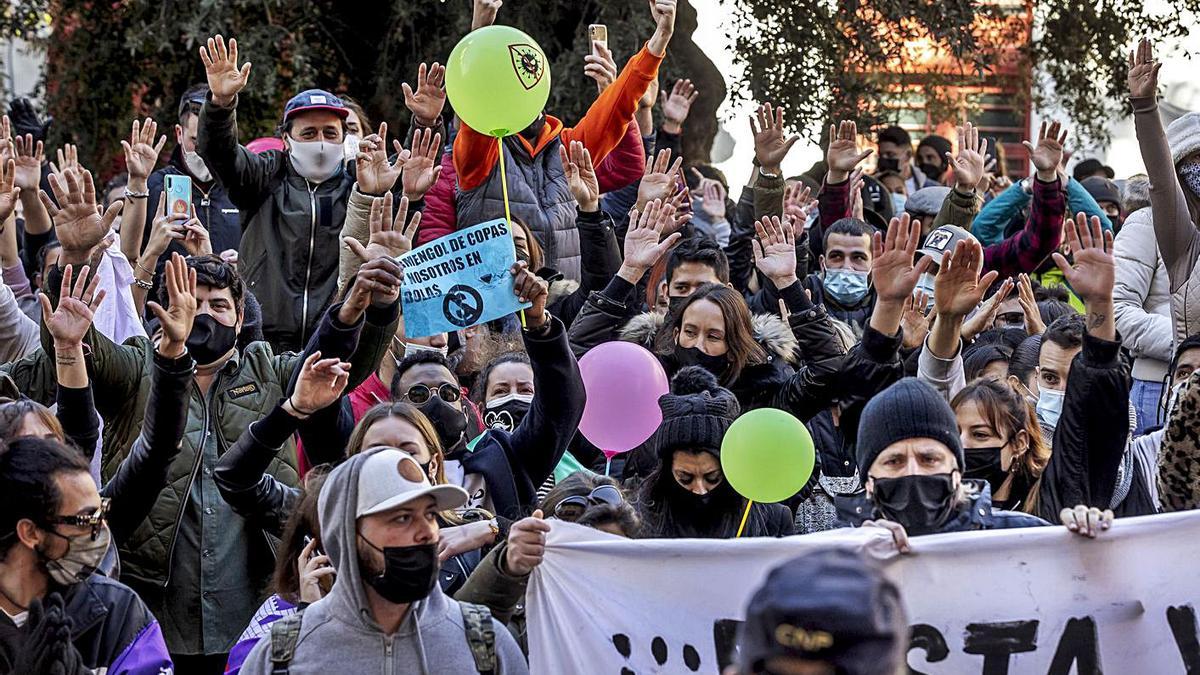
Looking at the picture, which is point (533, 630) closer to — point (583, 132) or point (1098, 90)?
point (583, 132)

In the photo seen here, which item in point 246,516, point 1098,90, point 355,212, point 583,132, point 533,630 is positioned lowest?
point 533,630

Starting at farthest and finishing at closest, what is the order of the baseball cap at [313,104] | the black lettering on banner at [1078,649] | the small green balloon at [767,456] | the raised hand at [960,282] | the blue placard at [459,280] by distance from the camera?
the baseball cap at [313,104], the blue placard at [459,280], the raised hand at [960,282], the small green balloon at [767,456], the black lettering on banner at [1078,649]

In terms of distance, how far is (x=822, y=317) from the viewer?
6.44 m

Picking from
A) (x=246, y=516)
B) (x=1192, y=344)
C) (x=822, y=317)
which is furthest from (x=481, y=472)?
(x=1192, y=344)

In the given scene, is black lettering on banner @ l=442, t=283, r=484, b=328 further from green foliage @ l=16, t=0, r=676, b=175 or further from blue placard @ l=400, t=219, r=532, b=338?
green foliage @ l=16, t=0, r=676, b=175

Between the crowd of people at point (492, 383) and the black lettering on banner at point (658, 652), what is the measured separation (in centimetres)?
33

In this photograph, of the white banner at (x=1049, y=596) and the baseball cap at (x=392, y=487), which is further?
the white banner at (x=1049, y=596)

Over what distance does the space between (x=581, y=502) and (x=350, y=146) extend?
3083 millimetres

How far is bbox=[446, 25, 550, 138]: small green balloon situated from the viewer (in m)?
6.86

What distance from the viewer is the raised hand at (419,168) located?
23.6ft

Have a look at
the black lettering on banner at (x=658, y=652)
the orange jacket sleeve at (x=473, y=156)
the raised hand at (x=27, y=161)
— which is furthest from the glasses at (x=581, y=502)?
the raised hand at (x=27, y=161)

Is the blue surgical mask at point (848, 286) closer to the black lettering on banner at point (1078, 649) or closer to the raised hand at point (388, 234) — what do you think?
the raised hand at point (388, 234)

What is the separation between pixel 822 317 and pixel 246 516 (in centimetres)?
212

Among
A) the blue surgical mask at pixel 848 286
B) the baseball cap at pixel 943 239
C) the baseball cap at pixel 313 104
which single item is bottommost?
the blue surgical mask at pixel 848 286
